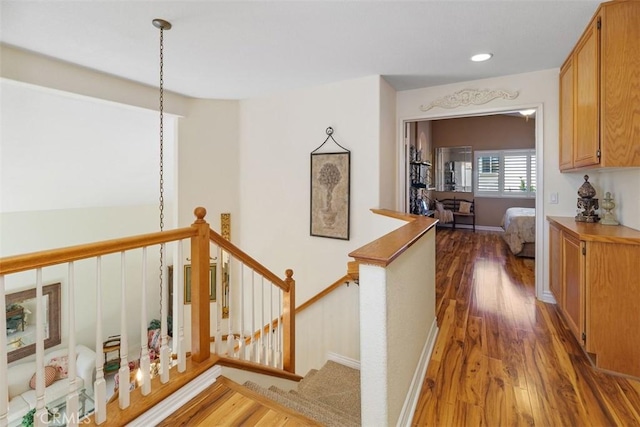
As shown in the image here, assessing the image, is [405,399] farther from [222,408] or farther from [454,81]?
[454,81]

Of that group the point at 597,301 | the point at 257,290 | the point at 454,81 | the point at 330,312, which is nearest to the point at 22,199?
the point at 257,290

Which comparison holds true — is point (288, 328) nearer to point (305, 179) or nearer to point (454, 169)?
point (305, 179)

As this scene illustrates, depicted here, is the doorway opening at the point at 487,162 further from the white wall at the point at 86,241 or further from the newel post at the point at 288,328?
the white wall at the point at 86,241


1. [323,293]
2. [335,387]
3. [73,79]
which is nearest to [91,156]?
[73,79]

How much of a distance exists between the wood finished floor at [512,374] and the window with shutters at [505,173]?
16.3 ft

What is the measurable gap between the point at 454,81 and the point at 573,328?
2.64 m

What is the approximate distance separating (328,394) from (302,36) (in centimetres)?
293

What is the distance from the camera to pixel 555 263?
9.86 feet

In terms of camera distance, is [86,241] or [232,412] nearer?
[232,412]

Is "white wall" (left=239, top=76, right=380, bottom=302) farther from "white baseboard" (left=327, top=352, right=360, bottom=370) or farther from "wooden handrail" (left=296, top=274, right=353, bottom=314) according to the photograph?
"white baseboard" (left=327, top=352, right=360, bottom=370)

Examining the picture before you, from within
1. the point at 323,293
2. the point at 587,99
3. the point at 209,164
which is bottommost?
the point at 323,293

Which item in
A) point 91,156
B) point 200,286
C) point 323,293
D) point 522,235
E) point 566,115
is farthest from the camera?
point 522,235

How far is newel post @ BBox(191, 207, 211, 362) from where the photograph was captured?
1.81 metres

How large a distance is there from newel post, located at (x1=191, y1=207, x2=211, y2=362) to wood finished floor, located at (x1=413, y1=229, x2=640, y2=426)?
4.15 feet
